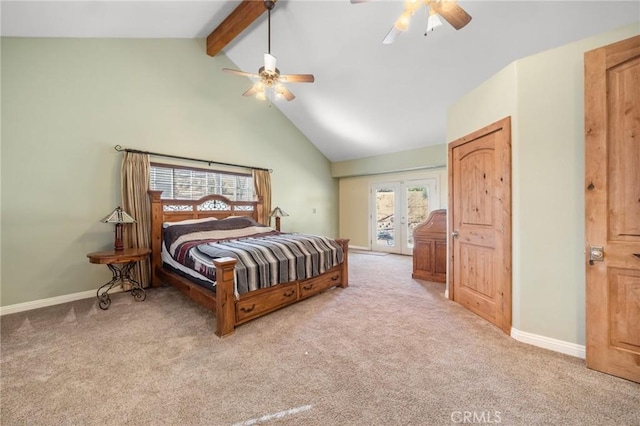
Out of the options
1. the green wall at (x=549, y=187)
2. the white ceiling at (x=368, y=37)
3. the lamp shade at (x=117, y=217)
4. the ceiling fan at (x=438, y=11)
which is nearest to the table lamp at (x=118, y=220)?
the lamp shade at (x=117, y=217)

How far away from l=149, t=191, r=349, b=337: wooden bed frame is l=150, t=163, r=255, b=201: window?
185 millimetres

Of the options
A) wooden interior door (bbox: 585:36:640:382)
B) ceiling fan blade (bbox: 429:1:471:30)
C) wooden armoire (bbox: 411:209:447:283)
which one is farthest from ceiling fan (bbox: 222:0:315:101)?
wooden armoire (bbox: 411:209:447:283)

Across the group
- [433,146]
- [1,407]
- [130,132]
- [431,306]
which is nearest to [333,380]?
[431,306]

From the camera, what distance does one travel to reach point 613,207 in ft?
5.63

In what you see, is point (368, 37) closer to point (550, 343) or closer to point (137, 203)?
point (550, 343)

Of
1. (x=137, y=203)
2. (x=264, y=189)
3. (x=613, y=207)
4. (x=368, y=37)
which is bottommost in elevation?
(x=613, y=207)

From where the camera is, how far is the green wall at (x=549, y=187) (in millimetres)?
1949

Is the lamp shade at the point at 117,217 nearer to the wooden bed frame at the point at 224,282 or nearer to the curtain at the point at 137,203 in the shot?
the curtain at the point at 137,203

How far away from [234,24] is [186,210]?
9.86 feet

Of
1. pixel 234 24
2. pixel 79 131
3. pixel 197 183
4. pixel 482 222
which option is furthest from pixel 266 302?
pixel 234 24

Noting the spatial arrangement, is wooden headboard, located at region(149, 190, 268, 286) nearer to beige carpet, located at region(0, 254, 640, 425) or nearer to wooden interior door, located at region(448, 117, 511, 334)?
beige carpet, located at region(0, 254, 640, 425)

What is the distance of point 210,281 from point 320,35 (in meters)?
3.66

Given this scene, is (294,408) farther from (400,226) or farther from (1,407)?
(400,226)

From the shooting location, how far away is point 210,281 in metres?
2.56
